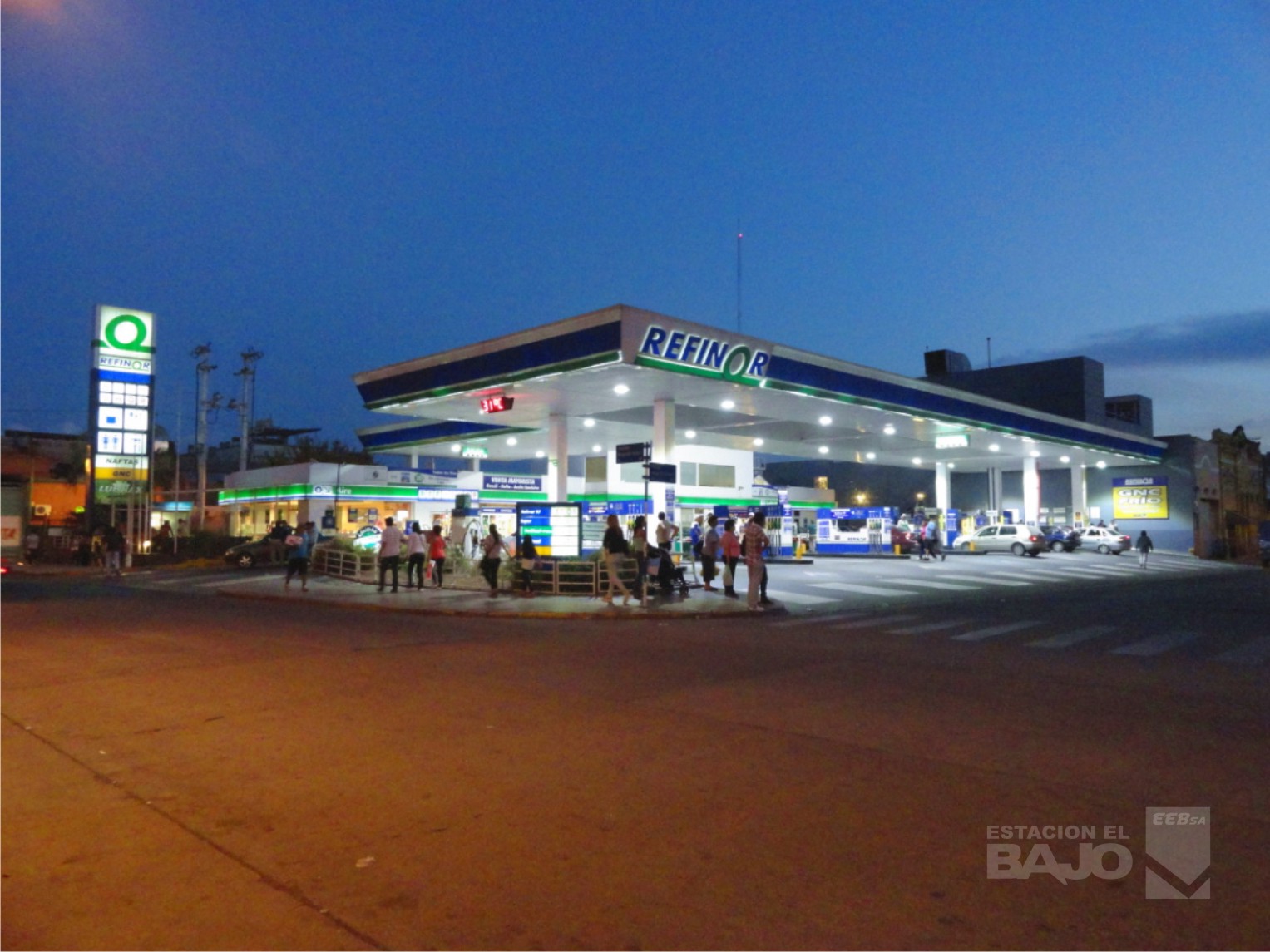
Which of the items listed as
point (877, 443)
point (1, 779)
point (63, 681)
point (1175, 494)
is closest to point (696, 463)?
point (877, 443)

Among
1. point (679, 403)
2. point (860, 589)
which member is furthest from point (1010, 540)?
point (860, 589)

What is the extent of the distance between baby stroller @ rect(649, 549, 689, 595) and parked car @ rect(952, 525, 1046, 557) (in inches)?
1091

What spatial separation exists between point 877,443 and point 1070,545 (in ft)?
37.1

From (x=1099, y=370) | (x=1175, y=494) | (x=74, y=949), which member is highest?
(x=1099, y=370)

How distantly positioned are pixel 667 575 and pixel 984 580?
12.0 m

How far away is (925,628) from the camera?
15.5 m

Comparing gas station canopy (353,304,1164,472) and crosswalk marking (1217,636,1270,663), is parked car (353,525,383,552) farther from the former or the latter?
crosswalk marking (1217,636,1270,663)

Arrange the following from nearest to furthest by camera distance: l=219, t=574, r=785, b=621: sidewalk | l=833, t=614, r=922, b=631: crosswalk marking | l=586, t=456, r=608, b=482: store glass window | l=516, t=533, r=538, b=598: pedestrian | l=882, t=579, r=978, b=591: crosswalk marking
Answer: l=833, t=614, r=922, b=631: crosswalk marking
l=219, t=574, r=785, b=621: sidewalk
l=516, t=533, r=538, b=598: pedestrian
l=882, t=579, r=978, b=591: crosswalk marking
l=586, t=456, r=608, b=482: store glass window

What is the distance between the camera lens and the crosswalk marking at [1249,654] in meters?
11.9

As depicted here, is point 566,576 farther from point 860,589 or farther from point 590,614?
point 860,589

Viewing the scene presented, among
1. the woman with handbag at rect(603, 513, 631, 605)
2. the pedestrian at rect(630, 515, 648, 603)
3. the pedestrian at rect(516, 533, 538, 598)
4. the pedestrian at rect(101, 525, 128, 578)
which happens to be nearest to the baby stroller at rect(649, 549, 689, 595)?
the pedestrian at rect(630, 515, 648, 603)

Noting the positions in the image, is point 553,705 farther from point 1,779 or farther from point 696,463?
point 696,463

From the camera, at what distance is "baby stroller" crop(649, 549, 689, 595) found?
69.8 ft

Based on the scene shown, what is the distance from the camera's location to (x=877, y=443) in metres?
46.0
